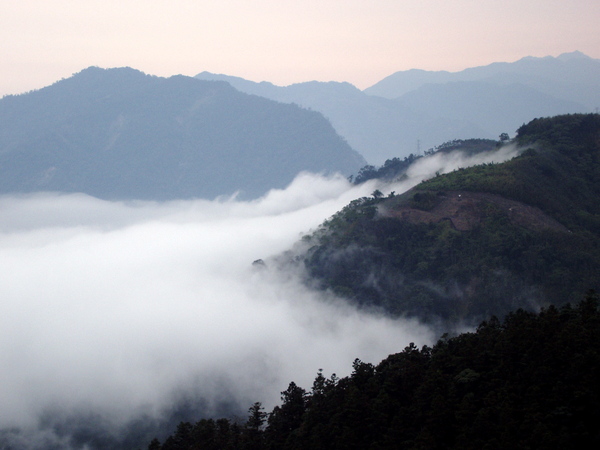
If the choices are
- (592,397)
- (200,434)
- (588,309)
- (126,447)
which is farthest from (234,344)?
(592,397)

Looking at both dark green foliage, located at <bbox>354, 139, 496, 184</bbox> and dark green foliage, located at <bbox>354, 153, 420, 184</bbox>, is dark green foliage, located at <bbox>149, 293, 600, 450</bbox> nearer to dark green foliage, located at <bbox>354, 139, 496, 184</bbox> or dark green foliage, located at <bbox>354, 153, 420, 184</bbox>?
dark green foliage, located at <bbox>354, 139, 496, 184</bbox>

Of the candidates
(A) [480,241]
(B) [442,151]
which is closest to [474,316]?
(A) [480,241]

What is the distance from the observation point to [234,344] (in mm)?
56562

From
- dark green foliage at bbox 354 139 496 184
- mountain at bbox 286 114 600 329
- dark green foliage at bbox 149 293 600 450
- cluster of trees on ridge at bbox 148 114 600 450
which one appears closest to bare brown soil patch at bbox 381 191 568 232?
mountain at bbox 286 114 600 329

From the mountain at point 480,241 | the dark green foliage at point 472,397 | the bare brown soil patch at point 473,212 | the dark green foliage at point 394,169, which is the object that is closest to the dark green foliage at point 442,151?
the dark green foliage at point 394,169

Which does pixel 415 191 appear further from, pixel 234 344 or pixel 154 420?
pixel 154 420

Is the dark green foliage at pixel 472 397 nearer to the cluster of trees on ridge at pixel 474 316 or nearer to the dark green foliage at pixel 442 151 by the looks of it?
the cluster of trees on ridge at pixel 474 316

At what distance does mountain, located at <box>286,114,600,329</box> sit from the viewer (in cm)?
4494

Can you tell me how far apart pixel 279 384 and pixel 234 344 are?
8.75 metres

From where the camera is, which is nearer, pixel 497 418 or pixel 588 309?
pixel 497 418

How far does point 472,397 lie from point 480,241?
29001 millimetres

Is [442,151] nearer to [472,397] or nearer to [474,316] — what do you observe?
[474,316]

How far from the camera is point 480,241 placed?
159 feet

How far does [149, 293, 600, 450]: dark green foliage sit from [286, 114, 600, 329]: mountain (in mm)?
20919
